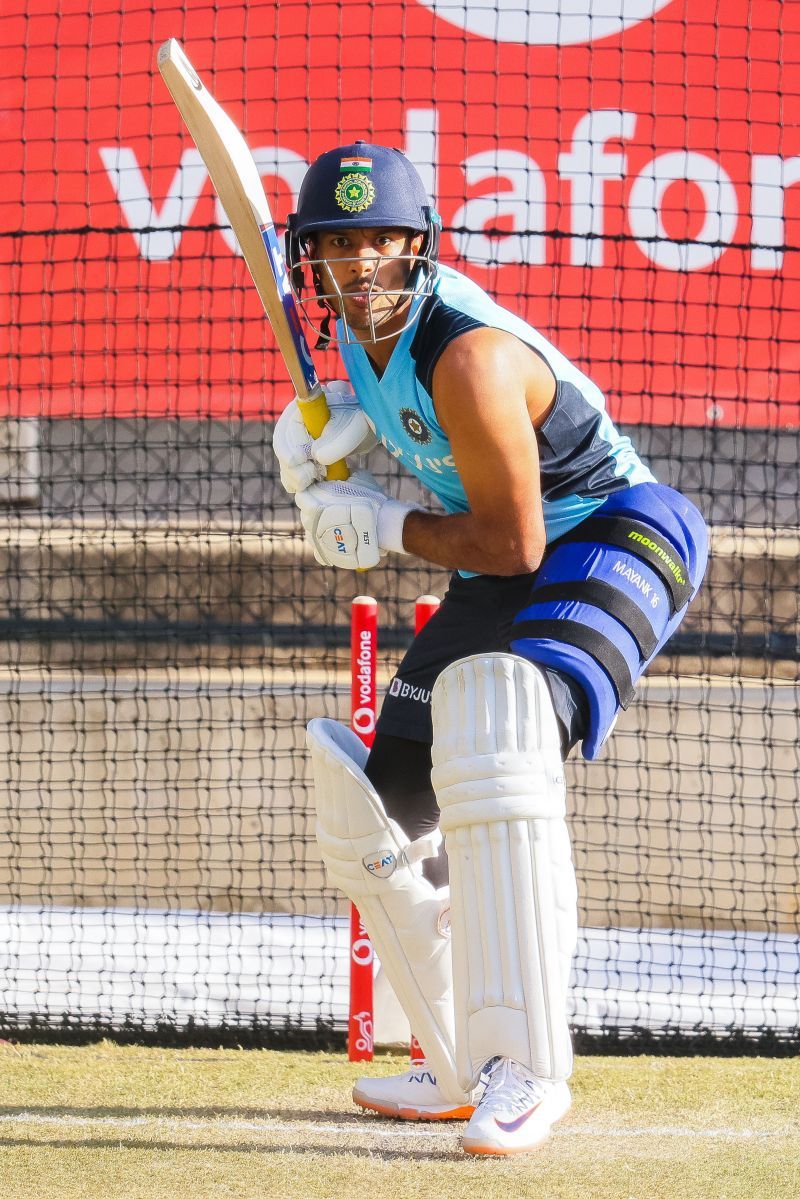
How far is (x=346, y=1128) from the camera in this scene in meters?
2.97

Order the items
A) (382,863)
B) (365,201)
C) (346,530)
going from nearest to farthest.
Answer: (365,201)
(382,863)
(346,530)

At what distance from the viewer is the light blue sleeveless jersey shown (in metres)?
2.73

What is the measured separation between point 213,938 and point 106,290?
8.82 ft

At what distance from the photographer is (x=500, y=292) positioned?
224 inches

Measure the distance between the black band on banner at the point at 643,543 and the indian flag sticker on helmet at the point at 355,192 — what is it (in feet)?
2.60

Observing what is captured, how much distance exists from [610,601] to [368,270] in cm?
84

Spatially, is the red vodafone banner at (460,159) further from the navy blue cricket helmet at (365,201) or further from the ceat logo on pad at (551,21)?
the navy blue cricket helmet at (365,201)

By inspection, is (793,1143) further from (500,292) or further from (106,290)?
(106,290)

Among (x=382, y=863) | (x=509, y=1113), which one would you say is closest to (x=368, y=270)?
(x=382, y=863)

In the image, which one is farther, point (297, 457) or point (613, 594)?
point (297, 457)

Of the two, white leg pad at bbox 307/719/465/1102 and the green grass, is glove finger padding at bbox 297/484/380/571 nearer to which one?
white leg pad at bbox 307/719/465/1102

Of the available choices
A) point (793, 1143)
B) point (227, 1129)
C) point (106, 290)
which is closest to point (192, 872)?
point (106, 290)

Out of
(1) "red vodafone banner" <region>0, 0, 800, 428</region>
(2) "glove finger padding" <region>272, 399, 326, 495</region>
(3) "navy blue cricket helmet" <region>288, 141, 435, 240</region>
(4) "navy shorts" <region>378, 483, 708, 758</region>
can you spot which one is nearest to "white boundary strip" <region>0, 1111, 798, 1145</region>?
(4) "navy shorts" <region>378, 483, 708, 758</region>

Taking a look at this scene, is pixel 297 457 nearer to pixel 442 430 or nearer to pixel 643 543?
pixel 442 430
